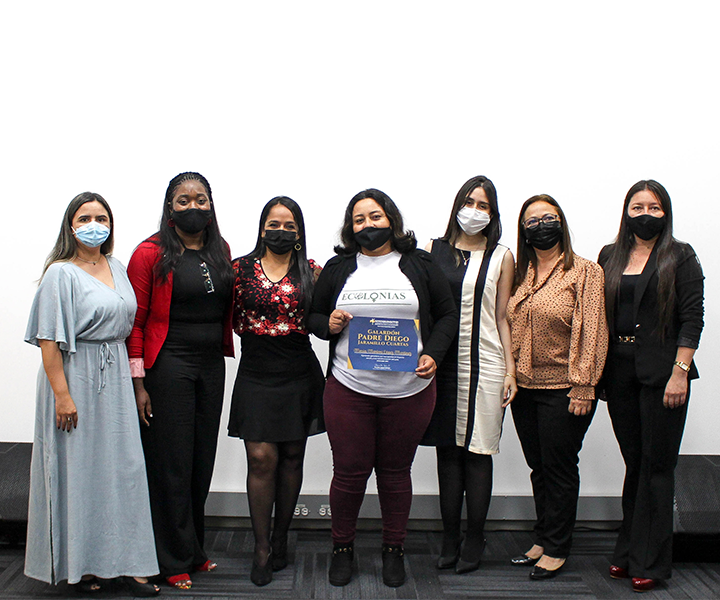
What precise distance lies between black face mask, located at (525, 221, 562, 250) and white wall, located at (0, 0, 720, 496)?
0.66m

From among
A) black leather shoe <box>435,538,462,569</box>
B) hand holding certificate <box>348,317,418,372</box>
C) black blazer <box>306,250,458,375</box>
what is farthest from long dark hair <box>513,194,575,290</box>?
black leather shoe <box>435,538,462,569</box>

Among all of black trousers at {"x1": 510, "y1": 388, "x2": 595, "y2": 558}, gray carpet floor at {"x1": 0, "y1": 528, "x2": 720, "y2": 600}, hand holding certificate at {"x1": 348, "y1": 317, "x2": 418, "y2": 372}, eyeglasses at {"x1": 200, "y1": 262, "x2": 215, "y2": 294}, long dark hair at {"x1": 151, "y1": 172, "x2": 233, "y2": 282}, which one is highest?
long dark hair at {"x1": 151, "y1": 172, "x2": 233, "y2": 282}

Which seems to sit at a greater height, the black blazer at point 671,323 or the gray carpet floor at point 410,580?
the black blazer at point 671,323

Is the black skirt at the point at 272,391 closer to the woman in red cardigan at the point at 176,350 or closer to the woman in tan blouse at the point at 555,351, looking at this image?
the woman in red cardigan at the point at 176,350

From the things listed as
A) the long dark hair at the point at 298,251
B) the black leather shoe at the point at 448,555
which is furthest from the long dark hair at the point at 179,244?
the black leather shoe at the point at 448,555

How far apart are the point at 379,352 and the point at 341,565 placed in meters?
0.89

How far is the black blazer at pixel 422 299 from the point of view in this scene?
2.08m

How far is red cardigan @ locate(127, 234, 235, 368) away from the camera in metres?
2.10

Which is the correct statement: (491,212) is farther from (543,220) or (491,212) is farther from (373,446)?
(373,446)

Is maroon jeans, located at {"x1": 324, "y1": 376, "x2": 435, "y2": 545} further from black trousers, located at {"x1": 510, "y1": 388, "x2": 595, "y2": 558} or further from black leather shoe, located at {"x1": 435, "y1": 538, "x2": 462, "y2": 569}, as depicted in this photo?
black trousers, located at {"x1": 510, "y1": 388, "x2": 595, "y2": 558}

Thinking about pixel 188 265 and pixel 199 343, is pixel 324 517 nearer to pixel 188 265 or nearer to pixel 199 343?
pixel 199 343

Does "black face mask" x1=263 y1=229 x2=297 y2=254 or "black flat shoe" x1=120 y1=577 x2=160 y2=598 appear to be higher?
"black face mask" x1=263 y1=229 x2=297 y2=254

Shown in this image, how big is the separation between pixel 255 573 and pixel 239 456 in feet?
2.57

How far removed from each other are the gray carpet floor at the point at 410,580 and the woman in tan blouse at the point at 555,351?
139mm
